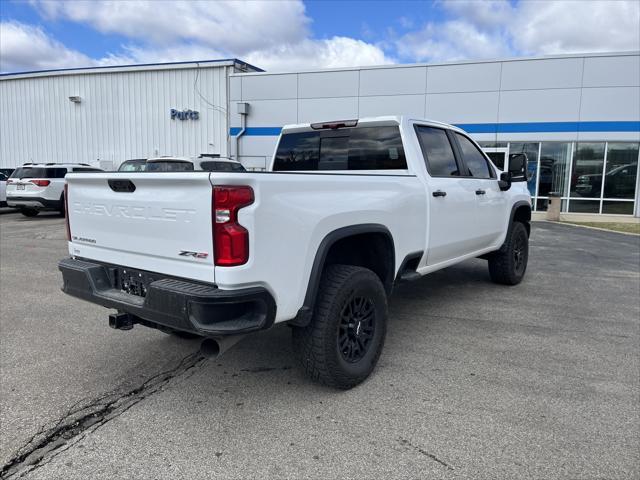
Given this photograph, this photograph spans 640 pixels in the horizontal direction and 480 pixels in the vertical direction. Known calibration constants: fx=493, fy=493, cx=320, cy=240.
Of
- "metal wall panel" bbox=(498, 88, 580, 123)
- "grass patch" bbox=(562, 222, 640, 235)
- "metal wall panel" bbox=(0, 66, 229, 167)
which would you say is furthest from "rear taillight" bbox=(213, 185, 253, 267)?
"metal wall panel" bbox=(0, 66, 229, 167)

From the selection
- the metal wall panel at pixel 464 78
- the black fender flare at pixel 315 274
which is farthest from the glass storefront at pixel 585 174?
the black fender flare at pixel 315 274

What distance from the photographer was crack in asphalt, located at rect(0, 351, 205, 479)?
8.59 feet

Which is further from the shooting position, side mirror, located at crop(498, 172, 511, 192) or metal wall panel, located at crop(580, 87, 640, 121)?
metal wall panel, located at crop(580, 87, 640, 121)

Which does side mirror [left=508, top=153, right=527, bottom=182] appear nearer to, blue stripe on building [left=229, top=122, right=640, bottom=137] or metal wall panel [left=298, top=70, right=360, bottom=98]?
blue stripe on building [left=229, top=122, right=640, bottom=137]

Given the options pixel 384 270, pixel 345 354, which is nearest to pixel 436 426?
pixel 345 354

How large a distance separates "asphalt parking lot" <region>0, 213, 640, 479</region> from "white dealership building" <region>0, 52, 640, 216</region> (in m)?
13.4

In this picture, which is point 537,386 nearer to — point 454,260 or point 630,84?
point 454,260

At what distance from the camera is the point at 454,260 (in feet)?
16.7

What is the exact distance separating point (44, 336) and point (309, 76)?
1614 centimetres

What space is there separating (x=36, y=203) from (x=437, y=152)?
46.9ft

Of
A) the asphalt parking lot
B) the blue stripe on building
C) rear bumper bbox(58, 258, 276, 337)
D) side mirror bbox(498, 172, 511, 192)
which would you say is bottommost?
the asphalt parking lot

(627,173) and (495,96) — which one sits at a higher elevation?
(495,96)

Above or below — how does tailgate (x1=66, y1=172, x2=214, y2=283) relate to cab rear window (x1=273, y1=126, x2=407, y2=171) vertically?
below

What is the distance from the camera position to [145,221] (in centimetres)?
298
